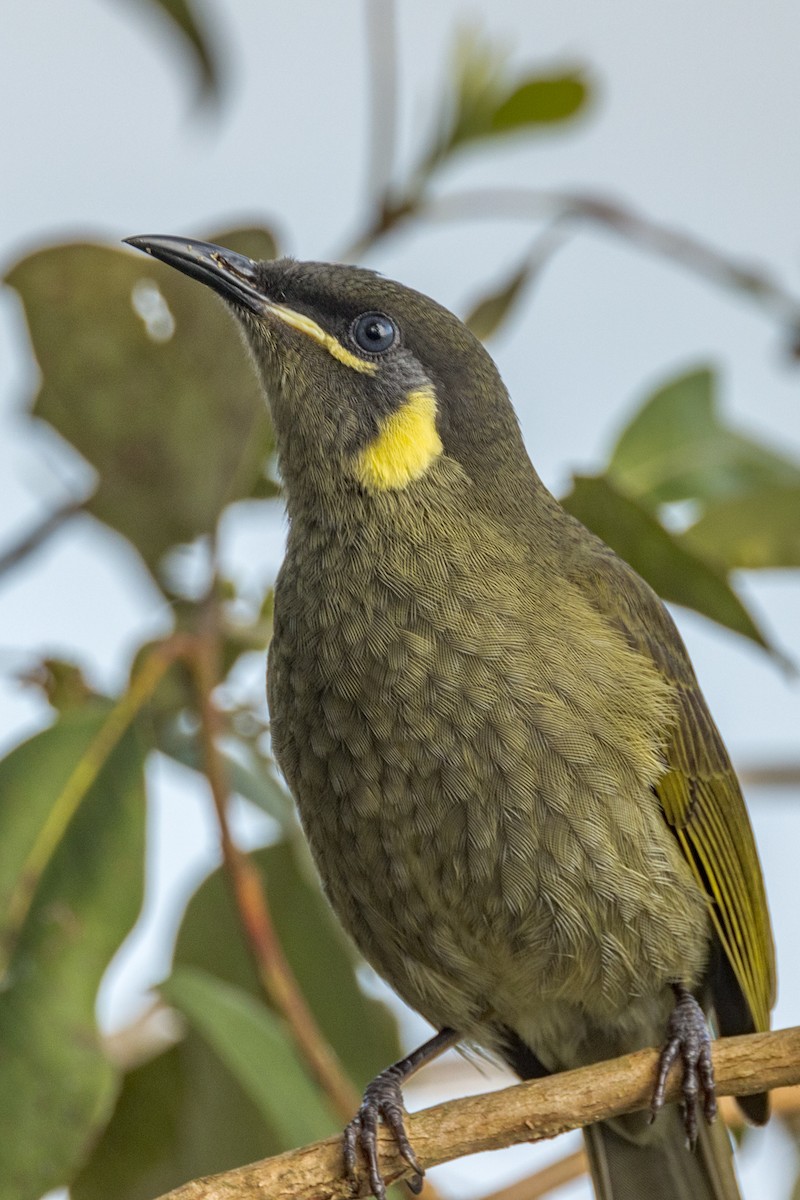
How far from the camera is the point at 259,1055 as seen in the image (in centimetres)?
333

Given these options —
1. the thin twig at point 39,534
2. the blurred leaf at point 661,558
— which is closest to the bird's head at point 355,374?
the blurred leaf at point 661,558

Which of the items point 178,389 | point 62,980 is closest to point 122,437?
point 178,389

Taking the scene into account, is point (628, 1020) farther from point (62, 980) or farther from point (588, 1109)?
point (62, 980)

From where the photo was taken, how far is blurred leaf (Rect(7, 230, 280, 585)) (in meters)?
3.87

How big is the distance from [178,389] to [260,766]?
981mm

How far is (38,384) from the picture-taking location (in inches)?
156

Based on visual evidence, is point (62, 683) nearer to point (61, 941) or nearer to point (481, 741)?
point (61, 941)

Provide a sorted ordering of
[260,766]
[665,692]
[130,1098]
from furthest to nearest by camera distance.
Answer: [260,766]
[130,1098]
[665,692]

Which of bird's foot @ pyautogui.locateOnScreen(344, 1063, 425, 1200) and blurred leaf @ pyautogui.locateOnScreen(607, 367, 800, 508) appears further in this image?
blurred leaf @ pyautogui.locateOnScreen(607, 367, 800, 508)

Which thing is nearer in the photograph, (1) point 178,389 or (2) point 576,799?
(2) point 576,799

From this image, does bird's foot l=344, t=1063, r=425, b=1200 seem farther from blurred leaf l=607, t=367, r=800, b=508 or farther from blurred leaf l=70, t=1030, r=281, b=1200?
blurred leaf l=607, t=367, r=800, b=508

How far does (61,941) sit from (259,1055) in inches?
18.4

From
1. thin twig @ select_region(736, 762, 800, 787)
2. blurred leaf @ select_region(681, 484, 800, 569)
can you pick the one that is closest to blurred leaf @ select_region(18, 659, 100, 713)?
blurred leaf @ select_region(681, 484, 800, 569)

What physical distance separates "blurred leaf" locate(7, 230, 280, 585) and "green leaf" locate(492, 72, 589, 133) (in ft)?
3.50
